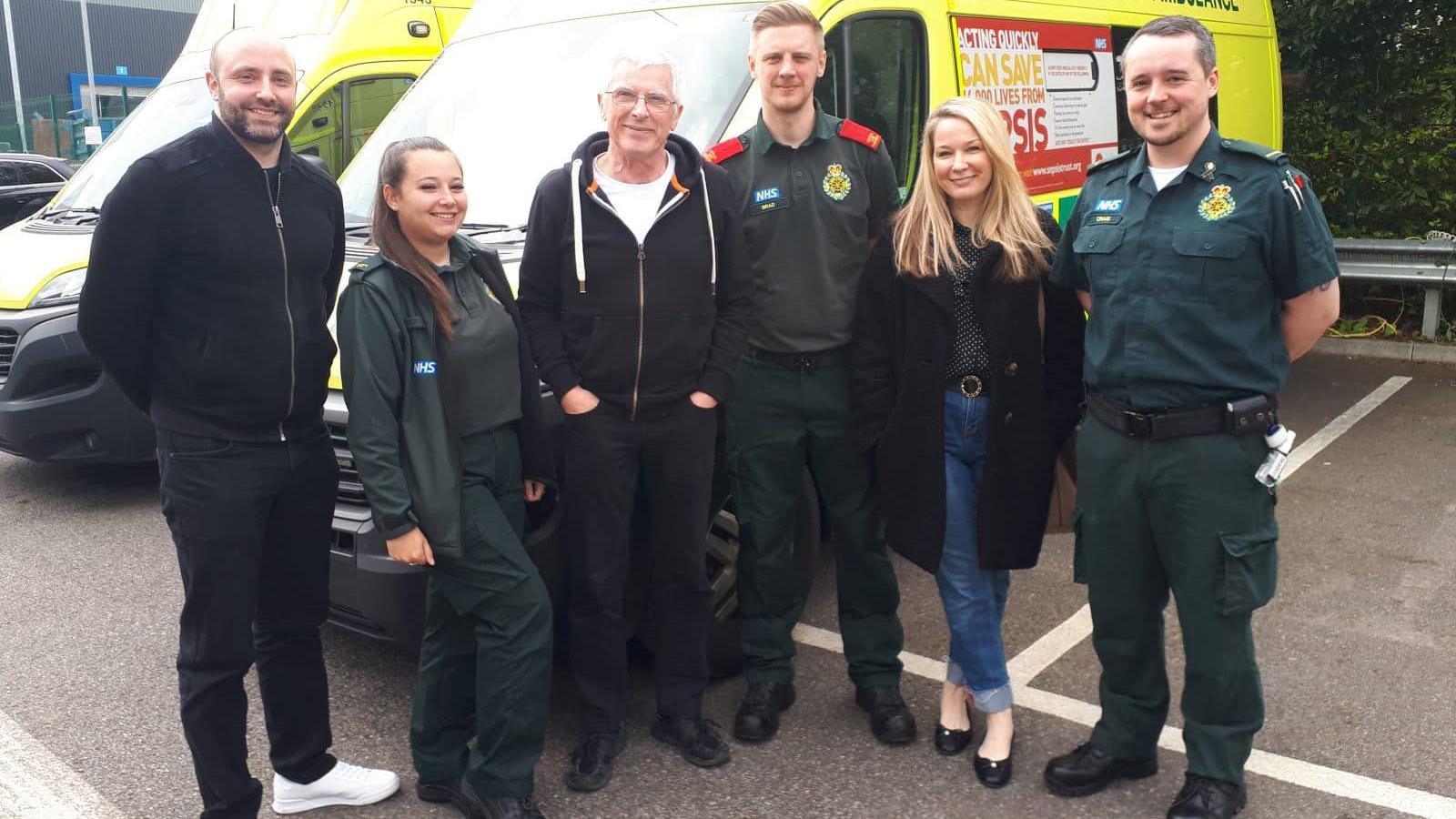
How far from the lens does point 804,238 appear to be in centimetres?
348

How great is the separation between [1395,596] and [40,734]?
4.45 metres

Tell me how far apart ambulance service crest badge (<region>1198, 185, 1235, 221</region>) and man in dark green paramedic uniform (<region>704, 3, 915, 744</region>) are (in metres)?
0.92

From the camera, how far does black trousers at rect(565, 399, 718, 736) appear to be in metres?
3.28

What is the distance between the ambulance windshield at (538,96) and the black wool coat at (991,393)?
0.97 m

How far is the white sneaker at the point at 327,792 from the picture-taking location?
129 inches

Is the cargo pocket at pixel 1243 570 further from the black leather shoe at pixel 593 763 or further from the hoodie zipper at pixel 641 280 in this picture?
the black leather shoe at pixel 593 763

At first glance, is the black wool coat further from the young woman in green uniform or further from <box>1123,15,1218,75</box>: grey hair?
the young woman in green uniform

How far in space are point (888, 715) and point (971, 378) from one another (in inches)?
39.4

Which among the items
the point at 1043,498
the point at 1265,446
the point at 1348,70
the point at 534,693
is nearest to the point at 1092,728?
the point at 1043,498

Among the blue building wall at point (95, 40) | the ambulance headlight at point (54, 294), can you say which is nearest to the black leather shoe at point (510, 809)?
the ambulance headlight at point (54, 294)

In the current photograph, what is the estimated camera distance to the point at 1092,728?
3535 millimetres

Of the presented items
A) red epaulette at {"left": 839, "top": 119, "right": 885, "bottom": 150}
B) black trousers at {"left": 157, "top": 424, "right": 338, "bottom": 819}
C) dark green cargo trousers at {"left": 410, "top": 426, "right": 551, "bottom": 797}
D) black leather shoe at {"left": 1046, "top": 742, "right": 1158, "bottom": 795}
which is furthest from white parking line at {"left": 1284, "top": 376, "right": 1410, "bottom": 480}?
black trousers at {"left": 157, "top": 424, "right": 338, "bottom": 819}

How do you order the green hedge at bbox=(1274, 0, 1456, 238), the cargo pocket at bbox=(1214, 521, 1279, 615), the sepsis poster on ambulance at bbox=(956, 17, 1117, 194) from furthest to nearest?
the green hedge at bbox=(1274, 0, 1456, 238), the sepsis poster on ambulance at bbox=(956, 17, 1117, 194), the cargo pocket at bbox=(1214, 521, 1279, 615)

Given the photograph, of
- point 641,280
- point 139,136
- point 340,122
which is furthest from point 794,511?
point 139,136
